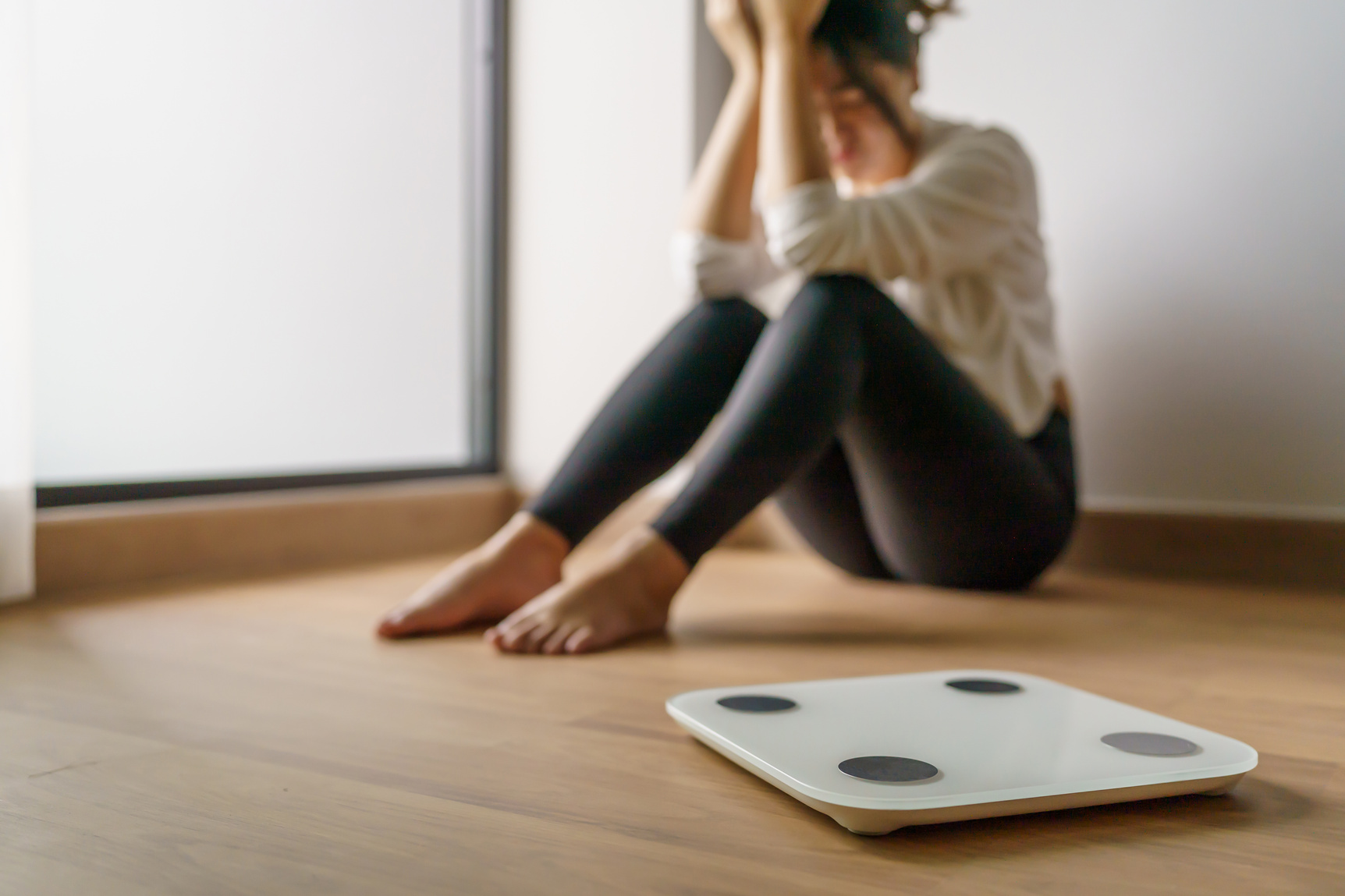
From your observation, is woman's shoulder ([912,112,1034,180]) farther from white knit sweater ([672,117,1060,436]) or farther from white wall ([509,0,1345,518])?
white wall ([509,0,1345,518])

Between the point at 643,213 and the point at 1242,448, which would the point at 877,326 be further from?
the point at 643,213

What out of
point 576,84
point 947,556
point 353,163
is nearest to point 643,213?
point 576,84

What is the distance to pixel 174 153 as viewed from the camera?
1554 millimetres

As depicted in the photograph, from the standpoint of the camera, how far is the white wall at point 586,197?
6.28 feet

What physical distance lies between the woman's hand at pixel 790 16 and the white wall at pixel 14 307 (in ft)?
2.56

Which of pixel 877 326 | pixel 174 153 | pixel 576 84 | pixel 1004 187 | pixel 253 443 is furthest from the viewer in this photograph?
pixel 576 84

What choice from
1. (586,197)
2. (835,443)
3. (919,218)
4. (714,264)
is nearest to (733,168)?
(714,264)

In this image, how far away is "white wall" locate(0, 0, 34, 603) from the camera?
3.70 feet

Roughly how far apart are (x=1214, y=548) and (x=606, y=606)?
959mm

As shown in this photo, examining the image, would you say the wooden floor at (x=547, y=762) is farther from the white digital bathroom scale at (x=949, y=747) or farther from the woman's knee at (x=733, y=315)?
the woman's knee at (x=733, y=315)

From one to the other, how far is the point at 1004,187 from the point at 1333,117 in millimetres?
519

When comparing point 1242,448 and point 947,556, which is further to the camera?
point 1242,448

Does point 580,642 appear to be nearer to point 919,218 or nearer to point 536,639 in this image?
point 536,639

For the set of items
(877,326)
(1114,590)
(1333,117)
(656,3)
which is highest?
(656,3)
